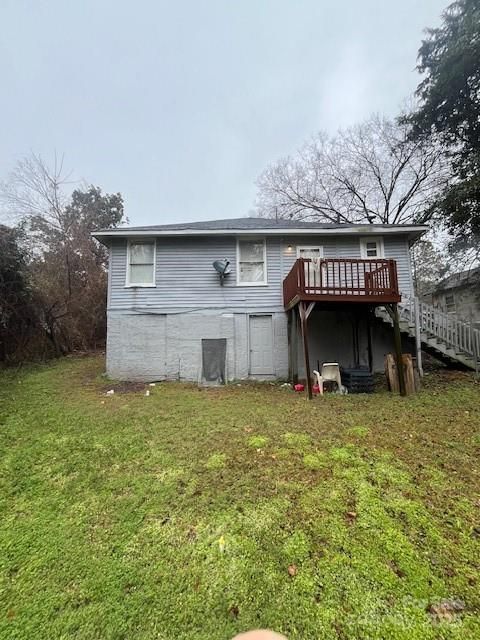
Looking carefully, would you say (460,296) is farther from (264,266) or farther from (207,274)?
(207,274)

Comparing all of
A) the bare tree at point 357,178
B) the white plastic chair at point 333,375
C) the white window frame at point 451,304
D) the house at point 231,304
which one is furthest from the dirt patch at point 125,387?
the white window frame at point 451,304

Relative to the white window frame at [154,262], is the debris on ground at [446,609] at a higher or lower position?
lower

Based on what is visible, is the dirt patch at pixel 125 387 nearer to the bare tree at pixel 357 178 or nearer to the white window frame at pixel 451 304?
the bare tree at pixel 357 178

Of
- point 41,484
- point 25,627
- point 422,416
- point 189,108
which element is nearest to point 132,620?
point 25,627

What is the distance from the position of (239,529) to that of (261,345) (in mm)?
6932

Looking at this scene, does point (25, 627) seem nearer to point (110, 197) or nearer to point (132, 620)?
point (132, 620)

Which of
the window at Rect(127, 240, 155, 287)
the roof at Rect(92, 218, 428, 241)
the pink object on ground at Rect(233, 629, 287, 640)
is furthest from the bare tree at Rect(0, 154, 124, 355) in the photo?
the pink object on ground at Rect(233, 629, 287, 640)

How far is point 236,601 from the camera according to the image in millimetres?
1964

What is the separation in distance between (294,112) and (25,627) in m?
26.6

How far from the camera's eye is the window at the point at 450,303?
16.6m

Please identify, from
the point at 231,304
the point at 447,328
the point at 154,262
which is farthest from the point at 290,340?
the point at 154,262

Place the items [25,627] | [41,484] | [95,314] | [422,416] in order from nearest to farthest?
[25,627] → [41,484] → [422,416] → [95,314]

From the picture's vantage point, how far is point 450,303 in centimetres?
1688

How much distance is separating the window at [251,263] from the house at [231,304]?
3cm
